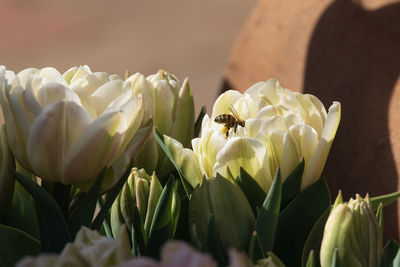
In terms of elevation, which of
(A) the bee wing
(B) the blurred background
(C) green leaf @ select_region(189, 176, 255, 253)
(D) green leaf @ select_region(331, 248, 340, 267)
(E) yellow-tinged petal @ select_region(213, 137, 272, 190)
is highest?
(A) the bee wing

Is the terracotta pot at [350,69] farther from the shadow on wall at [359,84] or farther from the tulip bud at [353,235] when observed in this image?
the tulip bud at [353,235]

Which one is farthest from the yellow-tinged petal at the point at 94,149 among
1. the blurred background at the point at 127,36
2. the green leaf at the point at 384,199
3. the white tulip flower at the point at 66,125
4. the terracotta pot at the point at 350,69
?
the blurred background at the point at 127,36

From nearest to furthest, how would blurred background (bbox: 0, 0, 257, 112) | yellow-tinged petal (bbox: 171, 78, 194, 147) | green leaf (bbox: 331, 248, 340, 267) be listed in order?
green leaf (bbox: 331, 248, 340, 267) → yellow-tinged petal (bbox: 171, 78, 194, 147) → blurred background (bbox: 0, 0, 257, 112)

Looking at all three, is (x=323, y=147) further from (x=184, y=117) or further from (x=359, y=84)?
(x=359, y=84)

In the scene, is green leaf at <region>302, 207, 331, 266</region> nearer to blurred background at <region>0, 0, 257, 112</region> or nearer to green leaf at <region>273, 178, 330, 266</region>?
green leaf at <region>273, 178, 330, 266</region>

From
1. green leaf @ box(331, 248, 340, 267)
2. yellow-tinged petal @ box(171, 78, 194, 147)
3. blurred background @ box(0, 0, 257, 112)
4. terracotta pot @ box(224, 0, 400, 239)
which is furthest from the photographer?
blurred background @ box(0, 0, 257, 112)

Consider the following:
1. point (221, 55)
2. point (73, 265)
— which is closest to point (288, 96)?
point (73, 265)

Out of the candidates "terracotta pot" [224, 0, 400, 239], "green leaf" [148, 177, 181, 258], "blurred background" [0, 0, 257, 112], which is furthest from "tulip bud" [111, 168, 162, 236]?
"blurred background" [0, 0, 257, 112]
